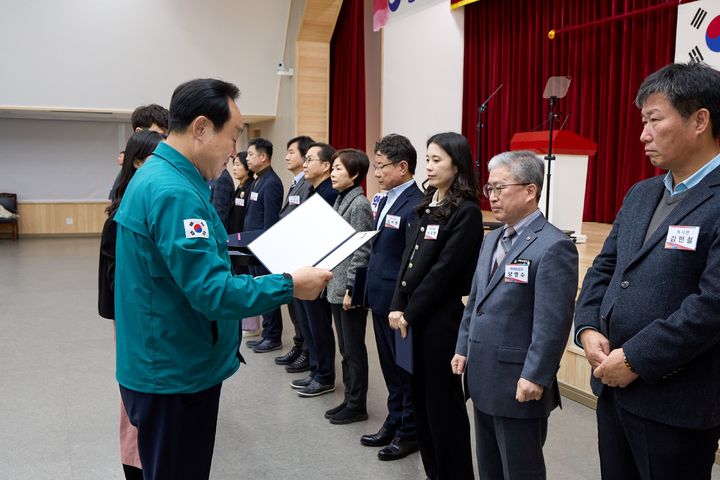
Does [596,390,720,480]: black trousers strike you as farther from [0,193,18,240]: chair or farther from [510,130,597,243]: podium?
[0,193,18,240]: chair

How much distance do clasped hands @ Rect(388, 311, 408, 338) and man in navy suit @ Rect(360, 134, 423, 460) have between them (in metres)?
0.35

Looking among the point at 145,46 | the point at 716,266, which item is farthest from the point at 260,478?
the point at 145,46

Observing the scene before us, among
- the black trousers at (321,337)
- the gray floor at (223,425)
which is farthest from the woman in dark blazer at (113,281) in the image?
the black trousers at (321,337)

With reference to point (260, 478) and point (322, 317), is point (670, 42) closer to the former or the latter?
point (322, 317)

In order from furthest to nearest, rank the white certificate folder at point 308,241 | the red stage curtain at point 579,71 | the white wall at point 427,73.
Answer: the white wall at point 427,73 → the red stage curtain at point 579,71 → the white certificate folder at point 308,241

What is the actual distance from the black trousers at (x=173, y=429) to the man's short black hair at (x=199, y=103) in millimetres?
646

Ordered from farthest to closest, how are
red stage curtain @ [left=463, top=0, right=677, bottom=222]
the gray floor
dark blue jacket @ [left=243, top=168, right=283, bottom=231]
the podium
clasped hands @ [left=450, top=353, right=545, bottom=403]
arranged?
red stage curtain @ [left=463, top=0, right=677, bottom=222] < the podium < dark blue jacket @ [left=243, top=168, right=283, bottom=231] < the gray floor < clasped hands @ [left=450, top=353, right=545, bottom=403]

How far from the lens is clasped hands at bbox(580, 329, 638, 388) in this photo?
4.89 ft

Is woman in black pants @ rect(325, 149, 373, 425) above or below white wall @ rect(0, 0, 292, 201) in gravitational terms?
below

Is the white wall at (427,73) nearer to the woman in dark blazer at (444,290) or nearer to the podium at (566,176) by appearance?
the podium at (566,176)

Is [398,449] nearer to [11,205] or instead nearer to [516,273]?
[516,273]

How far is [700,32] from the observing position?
492cm

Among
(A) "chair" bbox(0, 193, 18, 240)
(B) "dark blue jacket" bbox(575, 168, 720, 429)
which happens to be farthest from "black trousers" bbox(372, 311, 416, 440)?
(A) "chair" bbox(0, 193, 18, 240)

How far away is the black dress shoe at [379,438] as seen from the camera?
3.00 m
